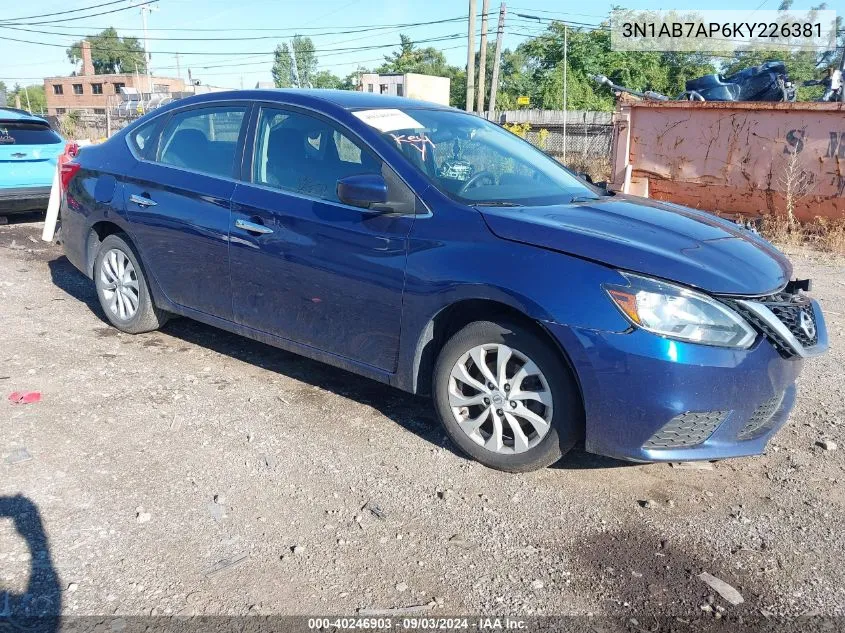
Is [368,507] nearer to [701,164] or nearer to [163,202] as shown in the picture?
[163,202]

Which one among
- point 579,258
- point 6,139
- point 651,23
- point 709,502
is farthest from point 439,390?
point 651,23

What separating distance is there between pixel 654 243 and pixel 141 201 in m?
3.37

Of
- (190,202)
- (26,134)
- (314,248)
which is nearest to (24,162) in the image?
(26,134)

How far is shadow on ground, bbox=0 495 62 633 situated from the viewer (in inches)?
99.3

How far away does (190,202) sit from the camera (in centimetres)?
464

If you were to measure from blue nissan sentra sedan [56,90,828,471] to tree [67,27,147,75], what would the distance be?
111m

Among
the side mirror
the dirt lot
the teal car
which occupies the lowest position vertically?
the dirt lot

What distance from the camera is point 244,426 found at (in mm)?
4105

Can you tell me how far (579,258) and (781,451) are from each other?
1.67 metres

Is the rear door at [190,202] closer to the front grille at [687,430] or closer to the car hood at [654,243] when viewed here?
the car hood at [654,243]

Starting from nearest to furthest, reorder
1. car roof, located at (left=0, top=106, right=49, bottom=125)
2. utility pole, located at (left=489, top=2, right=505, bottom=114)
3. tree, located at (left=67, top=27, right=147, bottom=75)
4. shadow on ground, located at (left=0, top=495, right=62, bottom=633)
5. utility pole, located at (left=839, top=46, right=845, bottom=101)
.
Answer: shadow on ground, located at (left=0, top=495, right=62, bottom=633) < car roof, located at (left=0, top=106, right=49, bottom=125) < utility pole, located at (left=839, top=46, right=845, bottom=101) < utility pole, located at (left=489, top=2, right=505, bottom=114) < tree, located at (left=67, top=27, right=147, bottom=75)

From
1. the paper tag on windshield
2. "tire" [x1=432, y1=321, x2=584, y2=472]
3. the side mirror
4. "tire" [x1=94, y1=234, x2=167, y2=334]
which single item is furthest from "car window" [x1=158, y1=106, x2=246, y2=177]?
"tire" [x1=432, y1=321, x2=584, y2=472]

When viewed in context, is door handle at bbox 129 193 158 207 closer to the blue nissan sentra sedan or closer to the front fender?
the blue nissan sentra sedan

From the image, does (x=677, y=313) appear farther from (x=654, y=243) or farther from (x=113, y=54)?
(x=113, y=54)
